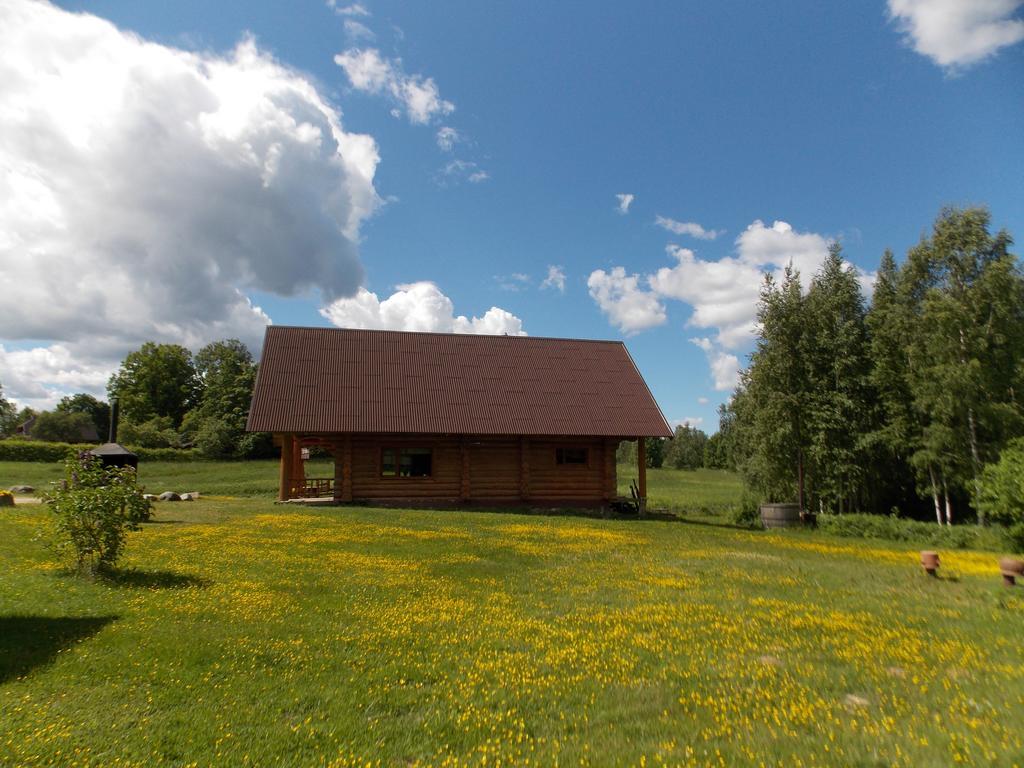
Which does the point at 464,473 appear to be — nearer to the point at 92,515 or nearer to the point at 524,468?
the point at 524,468

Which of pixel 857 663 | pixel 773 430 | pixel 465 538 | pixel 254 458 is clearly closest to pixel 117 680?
pixel 857 663

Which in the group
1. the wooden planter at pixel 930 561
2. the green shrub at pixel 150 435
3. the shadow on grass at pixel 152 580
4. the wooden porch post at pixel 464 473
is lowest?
the wooden planter at pixel 930 561

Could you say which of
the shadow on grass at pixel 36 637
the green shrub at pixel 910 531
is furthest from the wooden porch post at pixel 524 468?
the shadow on grass at pixel 36 637

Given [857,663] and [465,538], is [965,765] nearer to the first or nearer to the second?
[857,663]

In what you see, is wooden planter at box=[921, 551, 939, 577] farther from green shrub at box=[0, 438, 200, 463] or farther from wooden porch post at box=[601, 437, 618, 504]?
green shrub at box=[0, 438, 200, 463]

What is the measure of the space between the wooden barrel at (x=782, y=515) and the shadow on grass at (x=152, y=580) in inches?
862

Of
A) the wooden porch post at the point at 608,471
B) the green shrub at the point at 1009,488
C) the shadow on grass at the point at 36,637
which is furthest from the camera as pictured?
the wooden porch post at the point at 608,471

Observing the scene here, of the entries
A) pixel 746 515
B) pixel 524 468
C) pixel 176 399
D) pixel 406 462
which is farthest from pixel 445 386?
pixel 176 399

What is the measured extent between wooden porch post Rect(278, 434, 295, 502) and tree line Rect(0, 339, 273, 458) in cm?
3994

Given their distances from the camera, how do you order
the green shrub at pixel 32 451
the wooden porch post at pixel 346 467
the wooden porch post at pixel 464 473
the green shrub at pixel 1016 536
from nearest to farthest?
the green shrub at pixel 1016 536 < the wooden porch post at pixel 346 467 < the wooden porch post at pixel 464 473 < the green shrub at pixel 32 451

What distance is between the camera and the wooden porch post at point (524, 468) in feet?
84.0

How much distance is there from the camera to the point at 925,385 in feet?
84.3

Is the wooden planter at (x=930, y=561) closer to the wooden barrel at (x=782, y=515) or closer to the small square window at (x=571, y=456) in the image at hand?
the wooden barrel at (x=782, y=515)

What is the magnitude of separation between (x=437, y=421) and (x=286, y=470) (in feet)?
22.3
